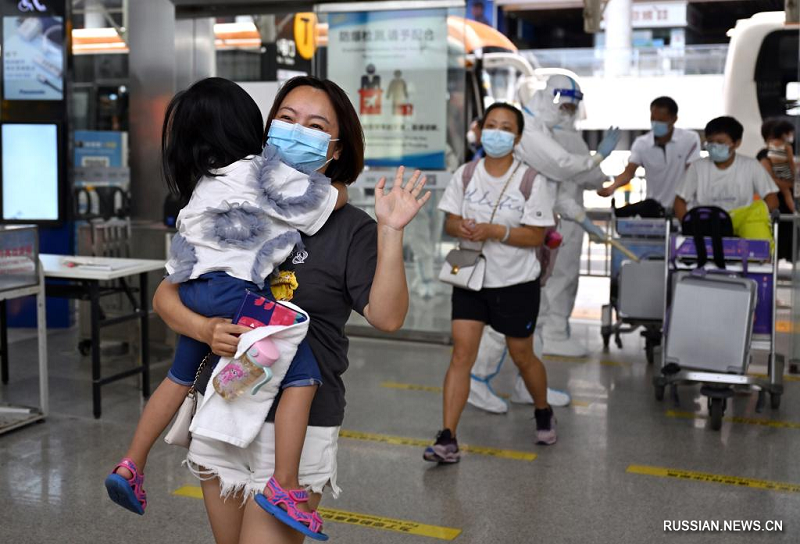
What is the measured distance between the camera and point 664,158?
8.41 meters

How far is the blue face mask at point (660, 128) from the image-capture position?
26.8ft

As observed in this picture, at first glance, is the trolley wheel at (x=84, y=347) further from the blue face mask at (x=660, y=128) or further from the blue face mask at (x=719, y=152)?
the blue face mask at (x=660, y=128)

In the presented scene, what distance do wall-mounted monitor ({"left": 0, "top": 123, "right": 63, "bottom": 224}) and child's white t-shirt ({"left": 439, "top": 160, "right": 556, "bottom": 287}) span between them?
4572 mm

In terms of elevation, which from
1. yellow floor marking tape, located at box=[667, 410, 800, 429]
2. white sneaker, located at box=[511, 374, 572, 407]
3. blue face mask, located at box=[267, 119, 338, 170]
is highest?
blue face mask, located at box=[267, 119, 338, 170]

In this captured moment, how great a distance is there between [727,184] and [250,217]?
507cm

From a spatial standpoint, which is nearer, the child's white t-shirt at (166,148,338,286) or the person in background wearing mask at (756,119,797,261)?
the child's white t-shirt at (166,148,338,286)

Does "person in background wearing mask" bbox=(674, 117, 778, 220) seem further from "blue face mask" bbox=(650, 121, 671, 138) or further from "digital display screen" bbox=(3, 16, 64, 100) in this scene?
"digital display screen" bbox=(3, 16, 64, 100)

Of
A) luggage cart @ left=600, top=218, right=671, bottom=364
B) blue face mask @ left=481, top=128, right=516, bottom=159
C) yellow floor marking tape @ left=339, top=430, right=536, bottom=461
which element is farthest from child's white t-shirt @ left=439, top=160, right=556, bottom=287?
luggage cart @ left=600, top=218, right=671, bottom=364

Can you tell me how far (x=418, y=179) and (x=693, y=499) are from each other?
2.72 meters

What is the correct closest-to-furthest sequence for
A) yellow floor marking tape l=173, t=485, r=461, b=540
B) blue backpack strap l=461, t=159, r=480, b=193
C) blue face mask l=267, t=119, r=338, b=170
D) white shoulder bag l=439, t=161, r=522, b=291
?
blue face mask l=267, t=119, r=338, b=170
yellow floor marking tape l=173, t=485, r=461, b=540
white shoulder bag l=439, t=161, r=522, b=291
blue backpack strap l=461, t=159, r=480, b=193

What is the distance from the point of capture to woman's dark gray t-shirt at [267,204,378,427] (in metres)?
2.30

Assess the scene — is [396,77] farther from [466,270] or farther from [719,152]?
[466,270]

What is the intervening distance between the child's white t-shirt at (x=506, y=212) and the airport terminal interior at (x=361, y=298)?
15 mm

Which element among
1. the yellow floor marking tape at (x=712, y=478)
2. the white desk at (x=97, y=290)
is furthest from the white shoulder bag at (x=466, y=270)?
the white desk at (x=97, y=290)
